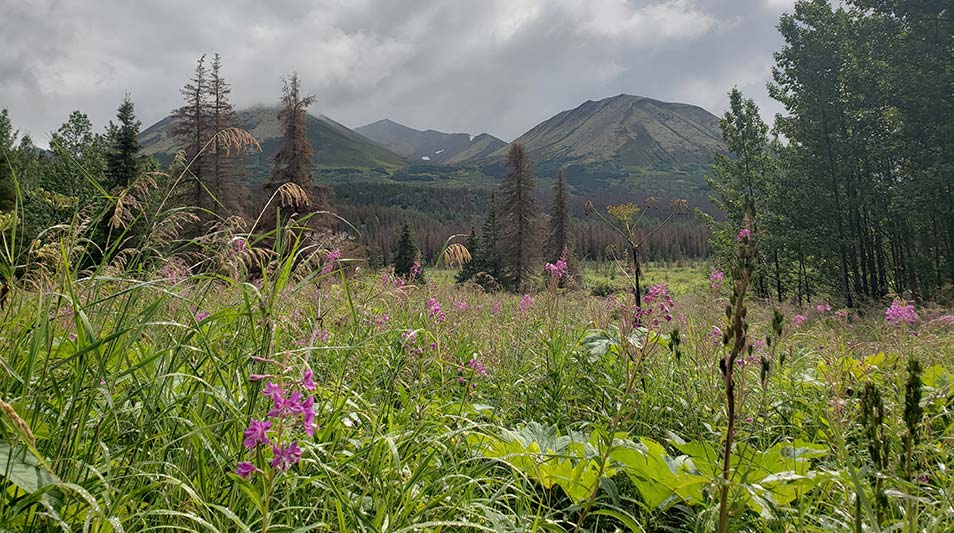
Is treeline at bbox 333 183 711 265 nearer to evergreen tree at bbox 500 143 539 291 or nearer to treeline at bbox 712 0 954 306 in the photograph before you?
evergreen tree at bbox 500 143 539 291

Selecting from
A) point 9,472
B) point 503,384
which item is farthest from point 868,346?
point 9,472

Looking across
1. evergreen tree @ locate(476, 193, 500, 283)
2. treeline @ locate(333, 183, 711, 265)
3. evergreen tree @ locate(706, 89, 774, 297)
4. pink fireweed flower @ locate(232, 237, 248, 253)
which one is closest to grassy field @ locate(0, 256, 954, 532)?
pink fireweed flower @ locate(232, 237, 248, 253)

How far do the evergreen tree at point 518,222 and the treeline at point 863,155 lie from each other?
15915 millimetres

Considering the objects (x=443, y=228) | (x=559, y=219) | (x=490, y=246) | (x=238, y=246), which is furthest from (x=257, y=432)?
(x=443, y=228)

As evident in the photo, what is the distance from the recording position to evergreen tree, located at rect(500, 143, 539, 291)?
3862 cm

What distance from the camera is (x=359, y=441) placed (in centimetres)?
192

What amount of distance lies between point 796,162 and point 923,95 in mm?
5455

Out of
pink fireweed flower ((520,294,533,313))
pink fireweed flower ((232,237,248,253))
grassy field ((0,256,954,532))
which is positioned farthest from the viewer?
pink fireweed flower ((520,294,533,313))

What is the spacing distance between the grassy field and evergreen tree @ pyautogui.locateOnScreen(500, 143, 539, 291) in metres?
35.4

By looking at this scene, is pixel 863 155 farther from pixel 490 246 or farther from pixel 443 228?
pixel 443 228

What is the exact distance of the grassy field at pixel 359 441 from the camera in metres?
1.23

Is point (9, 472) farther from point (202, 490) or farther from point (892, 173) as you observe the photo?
point (892, 173)

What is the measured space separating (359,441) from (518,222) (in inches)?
1489

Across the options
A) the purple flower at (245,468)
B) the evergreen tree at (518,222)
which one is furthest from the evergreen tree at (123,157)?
the purple flower at (245,468)
